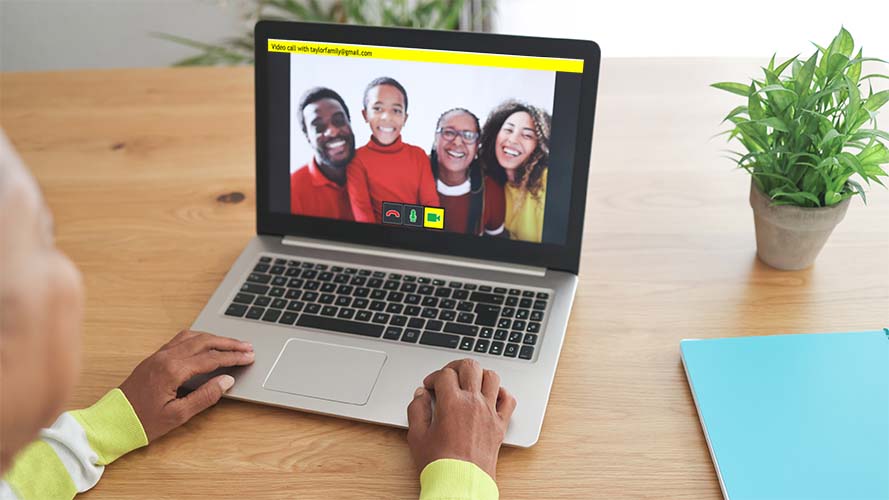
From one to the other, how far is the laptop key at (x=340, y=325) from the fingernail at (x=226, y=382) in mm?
117

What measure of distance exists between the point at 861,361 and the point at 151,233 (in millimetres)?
934

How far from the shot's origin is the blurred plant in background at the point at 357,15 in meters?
2.40

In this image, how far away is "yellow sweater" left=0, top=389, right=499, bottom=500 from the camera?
78cm

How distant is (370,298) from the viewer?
3.38 ft

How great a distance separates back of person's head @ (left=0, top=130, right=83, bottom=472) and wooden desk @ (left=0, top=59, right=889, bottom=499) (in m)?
0.40

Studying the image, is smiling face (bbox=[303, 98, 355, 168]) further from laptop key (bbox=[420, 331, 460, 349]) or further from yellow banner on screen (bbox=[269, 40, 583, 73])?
laptop key (bbox=[420, 331, 460, 349])

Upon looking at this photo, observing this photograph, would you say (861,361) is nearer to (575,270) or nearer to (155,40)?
(575,270)

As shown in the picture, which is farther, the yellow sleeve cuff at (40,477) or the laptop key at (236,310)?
the laptop key at (236,310)

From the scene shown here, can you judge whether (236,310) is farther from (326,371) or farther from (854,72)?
(854,72)

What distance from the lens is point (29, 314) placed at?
42 cm

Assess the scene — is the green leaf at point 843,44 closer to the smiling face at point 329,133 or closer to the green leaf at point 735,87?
the green leaf at point 735,87

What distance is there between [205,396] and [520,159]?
45 cm

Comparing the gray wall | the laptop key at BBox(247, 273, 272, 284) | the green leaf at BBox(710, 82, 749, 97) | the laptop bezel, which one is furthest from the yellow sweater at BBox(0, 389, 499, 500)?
the gray wall

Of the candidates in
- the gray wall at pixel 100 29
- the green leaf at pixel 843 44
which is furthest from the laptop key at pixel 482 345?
the gray wall at pixel 100 29
